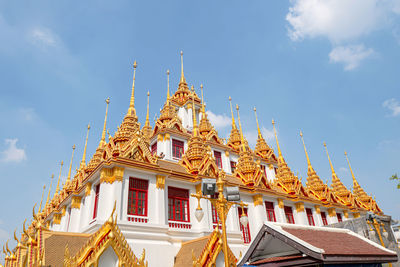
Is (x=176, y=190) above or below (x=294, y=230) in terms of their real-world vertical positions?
above

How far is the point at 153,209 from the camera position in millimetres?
14844

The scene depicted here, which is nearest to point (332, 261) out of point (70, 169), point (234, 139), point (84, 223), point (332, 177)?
point (84, 223)

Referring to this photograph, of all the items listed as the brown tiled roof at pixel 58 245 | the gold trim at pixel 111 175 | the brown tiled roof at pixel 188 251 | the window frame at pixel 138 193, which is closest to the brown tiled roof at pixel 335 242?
the brown tiled roof at pixel 188 251

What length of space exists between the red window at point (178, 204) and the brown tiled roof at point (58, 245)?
15.7 feet

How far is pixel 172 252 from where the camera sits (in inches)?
568

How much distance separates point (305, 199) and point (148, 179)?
48.8 feet

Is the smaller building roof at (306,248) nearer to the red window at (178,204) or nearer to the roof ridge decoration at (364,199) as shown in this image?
the red window at (178,204)

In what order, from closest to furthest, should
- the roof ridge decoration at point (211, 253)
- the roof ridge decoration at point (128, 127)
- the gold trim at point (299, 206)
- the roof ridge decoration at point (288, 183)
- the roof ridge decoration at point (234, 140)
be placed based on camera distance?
the roof ridge decoration at point (211, 253) < the roof ridge decoration at point (128, 127) < the gold trim at point (299, 206) < the roof ridge decoration at point (288, 183) < the roof ridge decoration at point (234, 140)

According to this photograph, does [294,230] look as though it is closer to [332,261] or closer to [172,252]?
[332,261]

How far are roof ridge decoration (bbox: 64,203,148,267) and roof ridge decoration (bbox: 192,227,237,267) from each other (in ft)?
8.17

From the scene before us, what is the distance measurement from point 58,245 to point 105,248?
2.33 meters

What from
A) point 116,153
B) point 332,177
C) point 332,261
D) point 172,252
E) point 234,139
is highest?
point 234,139

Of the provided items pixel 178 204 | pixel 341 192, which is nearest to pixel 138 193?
pixel 178 204

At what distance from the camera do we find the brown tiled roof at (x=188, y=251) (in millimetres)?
13130
